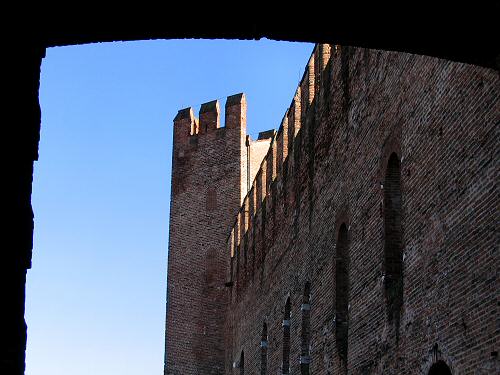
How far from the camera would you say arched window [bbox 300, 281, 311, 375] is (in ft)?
49.0

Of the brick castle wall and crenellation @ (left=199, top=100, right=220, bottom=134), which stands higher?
crenellation @ (left=199, top=100, right=220, bottom=134)

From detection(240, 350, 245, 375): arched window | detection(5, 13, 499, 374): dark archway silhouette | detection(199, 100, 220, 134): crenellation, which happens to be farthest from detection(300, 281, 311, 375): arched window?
A: detection(199, 100, 220, 134): crenellation

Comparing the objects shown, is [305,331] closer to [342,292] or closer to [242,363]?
[342,292]

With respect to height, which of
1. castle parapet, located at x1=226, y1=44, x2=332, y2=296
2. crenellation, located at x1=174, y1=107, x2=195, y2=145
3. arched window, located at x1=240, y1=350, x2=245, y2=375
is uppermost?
crenellation, located at x1=174, y1=107, x2=195, y2=145

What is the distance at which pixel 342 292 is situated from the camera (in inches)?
514

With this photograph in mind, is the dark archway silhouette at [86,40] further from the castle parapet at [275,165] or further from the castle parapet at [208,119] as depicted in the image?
the castle parapet at [208,119]

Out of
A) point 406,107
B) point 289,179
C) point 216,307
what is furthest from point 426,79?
point 216,307

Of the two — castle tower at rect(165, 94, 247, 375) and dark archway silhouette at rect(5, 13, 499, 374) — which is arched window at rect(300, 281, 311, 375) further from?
castle tower at rect(165, 94, 247, 375)

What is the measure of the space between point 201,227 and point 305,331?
13031mm

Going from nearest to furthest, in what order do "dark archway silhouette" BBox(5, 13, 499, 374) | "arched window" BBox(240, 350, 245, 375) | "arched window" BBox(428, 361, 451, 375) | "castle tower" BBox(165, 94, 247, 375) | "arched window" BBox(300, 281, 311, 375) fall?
"dark archway silhouette" BBox(5, 13, 499, 374), "arched window" BBox(428, 361, 451, 375), "arched window" BBox(300, 281, 311, 375), "arched window" BBox(240, 350, 245, 375), "castle tower" BBox(165, 94, 247, 375)

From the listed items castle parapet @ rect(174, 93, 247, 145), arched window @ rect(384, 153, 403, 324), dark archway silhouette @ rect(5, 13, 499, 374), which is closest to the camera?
dark archway silhouette @ rect(5, 13, 499, 374)

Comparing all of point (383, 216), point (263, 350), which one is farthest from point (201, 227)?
point (383, 216)

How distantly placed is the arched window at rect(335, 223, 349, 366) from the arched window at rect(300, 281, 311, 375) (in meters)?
2.11

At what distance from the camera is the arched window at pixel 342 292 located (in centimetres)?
1262
